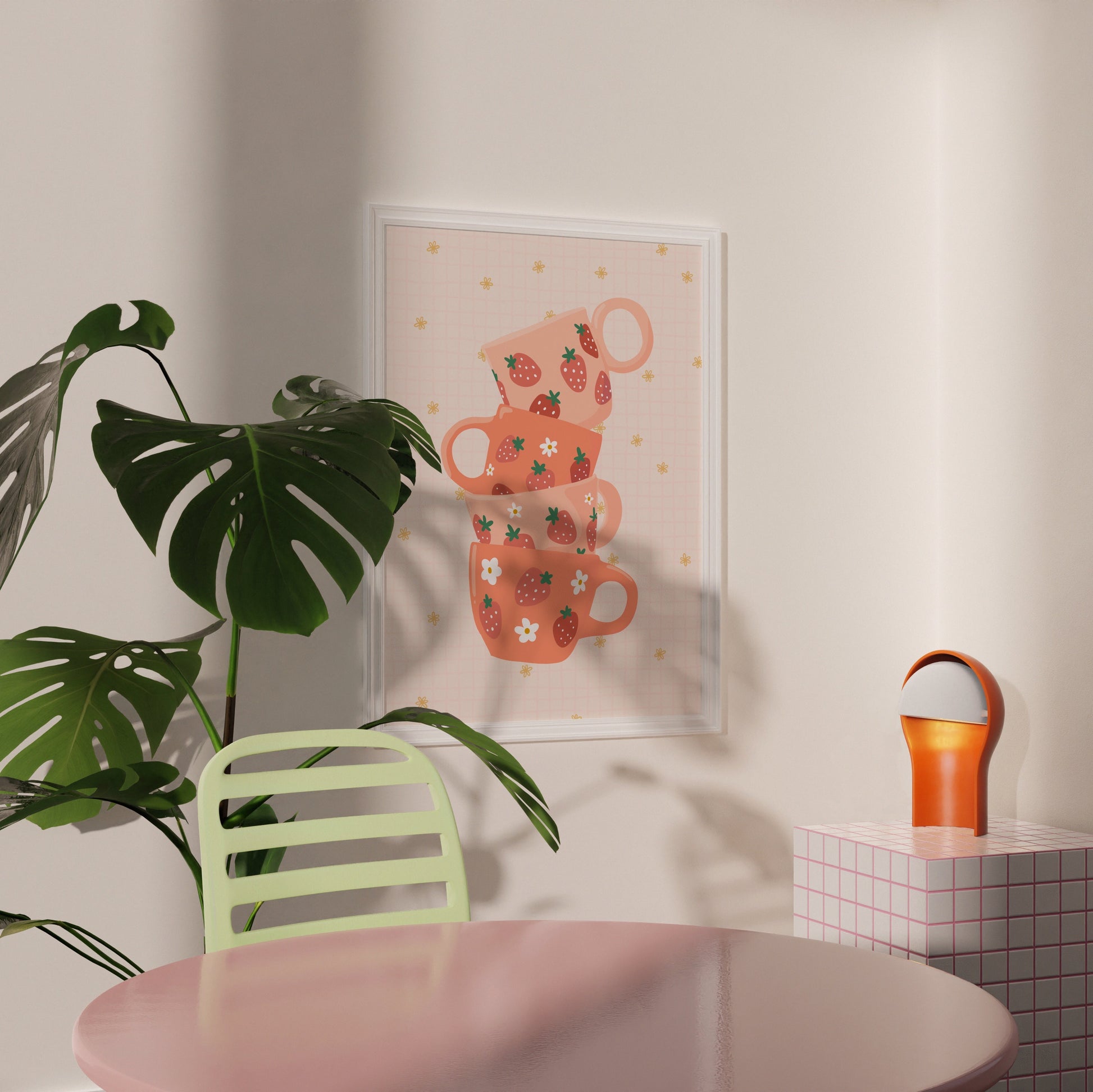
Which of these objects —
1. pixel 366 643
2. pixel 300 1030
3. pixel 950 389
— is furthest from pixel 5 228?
pixel 950 389

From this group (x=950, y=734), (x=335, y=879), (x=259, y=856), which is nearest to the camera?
(x=335, y=879)

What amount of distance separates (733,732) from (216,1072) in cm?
195

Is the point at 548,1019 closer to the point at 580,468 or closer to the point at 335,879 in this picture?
the point at 335,879

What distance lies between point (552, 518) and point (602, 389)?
323mm

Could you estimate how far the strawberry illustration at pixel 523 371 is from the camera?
2684mm

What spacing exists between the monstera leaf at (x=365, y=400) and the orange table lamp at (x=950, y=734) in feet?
3.76

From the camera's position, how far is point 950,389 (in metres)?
2.96

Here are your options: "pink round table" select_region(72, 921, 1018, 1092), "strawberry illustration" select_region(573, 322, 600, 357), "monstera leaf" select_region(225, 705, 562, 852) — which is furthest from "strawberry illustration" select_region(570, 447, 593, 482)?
"pink round table" select_region(72, 921, 1018, 1092)

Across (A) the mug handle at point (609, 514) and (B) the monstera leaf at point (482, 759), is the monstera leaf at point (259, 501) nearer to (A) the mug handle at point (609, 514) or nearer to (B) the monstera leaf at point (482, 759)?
(B) the monstera leaf at point (482, 759)

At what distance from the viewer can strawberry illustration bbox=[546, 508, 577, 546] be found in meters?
2.69

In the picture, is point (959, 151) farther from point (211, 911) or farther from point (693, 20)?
point (211, 911)

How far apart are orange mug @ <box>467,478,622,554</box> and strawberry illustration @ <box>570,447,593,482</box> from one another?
1 centimetres

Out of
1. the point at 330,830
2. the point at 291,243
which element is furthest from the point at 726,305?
the point at 330,830

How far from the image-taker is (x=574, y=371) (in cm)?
272
